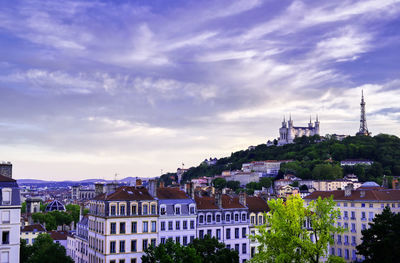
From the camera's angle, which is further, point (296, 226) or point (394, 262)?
point (394, 262)

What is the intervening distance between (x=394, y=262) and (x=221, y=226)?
2675cm

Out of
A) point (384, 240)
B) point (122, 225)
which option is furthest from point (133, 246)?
point (384, 240)

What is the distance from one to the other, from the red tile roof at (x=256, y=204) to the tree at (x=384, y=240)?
21480mm

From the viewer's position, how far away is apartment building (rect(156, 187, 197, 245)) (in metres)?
67.2

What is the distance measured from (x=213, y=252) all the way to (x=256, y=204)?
25884 millimetres

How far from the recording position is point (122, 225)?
63.8 m

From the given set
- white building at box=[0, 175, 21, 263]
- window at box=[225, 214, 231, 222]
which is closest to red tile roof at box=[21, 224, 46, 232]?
window at box=[225, 214, 231, 222]

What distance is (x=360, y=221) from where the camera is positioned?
87875 millimetres

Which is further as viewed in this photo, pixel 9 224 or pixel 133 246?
pixel 133 246

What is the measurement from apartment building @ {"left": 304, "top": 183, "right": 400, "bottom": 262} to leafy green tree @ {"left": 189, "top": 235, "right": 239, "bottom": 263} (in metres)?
37.2

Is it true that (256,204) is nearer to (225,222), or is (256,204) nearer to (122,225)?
(225,222)

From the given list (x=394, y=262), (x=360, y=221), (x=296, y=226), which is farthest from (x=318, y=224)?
(x=360, y=221)

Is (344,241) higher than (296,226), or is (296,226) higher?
(296,226)

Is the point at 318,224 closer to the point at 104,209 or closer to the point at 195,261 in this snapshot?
the point at 195,261
